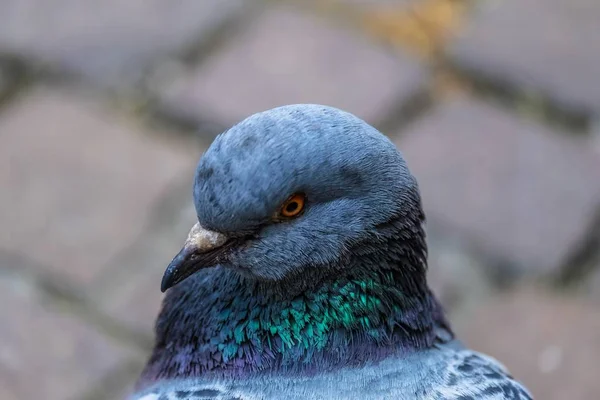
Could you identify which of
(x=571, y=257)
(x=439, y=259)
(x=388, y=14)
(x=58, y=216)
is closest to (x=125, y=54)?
(x=58, y=216)

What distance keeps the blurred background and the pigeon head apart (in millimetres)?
1160

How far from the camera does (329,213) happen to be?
196 cm

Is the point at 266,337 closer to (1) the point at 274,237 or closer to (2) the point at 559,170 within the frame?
(1) the point at 274,237

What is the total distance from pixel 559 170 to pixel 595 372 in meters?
0.80

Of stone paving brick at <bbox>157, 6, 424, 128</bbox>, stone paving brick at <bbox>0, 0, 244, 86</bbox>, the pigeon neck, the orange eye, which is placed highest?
stone paving brick at <bbox>0, 0, 244, 86</bbox>

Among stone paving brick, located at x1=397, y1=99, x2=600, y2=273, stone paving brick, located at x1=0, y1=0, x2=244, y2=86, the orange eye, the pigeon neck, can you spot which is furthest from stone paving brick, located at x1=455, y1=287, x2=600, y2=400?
stone paving brick, located at x1=0, y1=0, x2=244, y2=86

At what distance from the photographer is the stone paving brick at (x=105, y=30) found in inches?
150

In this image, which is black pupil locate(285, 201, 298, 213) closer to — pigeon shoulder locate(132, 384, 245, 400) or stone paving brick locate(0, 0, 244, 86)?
pigeon shoulder locate(132, 384, 245, 400)

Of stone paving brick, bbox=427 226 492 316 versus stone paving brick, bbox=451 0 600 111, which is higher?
stone paving brick, bbox=451 0 600 111

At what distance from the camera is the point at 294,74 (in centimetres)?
377

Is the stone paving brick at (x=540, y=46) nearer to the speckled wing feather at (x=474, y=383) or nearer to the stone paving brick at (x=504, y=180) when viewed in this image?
the stone paving brick at (x=504, y=180)

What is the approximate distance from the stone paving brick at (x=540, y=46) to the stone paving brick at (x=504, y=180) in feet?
0.64

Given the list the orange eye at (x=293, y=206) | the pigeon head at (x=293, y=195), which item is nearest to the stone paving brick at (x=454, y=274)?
the pigeon head at (x=293, y=195)

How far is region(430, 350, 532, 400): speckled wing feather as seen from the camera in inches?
80.4
